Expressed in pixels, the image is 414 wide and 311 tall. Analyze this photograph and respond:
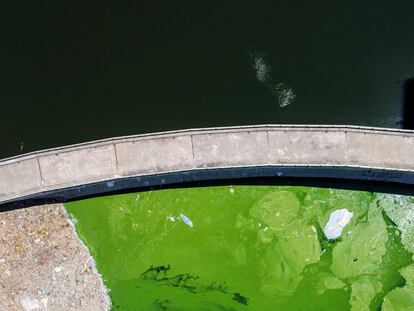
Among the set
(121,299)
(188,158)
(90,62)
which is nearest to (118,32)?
(90,62)

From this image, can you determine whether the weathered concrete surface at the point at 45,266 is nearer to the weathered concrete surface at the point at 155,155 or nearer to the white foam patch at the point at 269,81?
the weathered concrete surface at the point at 155,155

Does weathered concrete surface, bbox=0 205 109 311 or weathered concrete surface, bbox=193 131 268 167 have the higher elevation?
weathered concrete surface, bbox=193 131 268 167

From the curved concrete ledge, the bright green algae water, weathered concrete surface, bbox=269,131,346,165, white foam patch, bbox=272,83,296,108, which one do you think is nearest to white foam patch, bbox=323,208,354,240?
the bright green algae water

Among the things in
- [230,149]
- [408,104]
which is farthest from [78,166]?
[408,104]

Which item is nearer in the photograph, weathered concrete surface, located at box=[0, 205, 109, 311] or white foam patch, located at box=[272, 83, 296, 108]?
weathered concrete surface, located at box=[0, 205, 109, 311]

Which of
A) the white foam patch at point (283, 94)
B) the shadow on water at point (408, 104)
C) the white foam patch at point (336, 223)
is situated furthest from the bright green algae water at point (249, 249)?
the white foam patch at point (283, 94)

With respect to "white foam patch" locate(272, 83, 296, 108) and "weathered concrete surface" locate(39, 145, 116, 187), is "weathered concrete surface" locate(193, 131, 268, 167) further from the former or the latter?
"weathered concrete surface" locate(39, 145, 116, 187)

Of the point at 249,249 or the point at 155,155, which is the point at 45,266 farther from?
the point at 249,249
